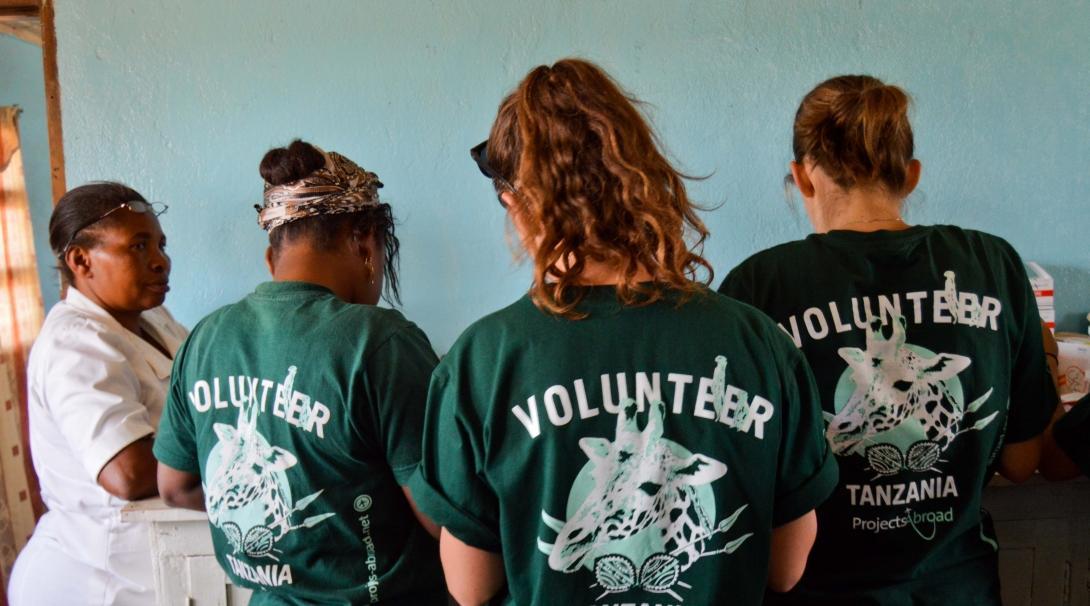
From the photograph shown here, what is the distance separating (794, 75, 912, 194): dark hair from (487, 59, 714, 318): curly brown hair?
1.46 ft

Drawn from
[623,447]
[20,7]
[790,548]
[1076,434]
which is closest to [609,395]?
[623,447]

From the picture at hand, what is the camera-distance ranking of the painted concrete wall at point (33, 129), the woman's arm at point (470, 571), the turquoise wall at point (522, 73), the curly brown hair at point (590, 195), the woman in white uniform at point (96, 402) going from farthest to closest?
1. the painted concrete wall at point (33, 129)
2. the turquoise wall at point (522, 73)
3. the woman in white uniform at point (96, 402)
4. the woman's arm at point (470, 571)
5. the curly brown hair at point (590, 195)

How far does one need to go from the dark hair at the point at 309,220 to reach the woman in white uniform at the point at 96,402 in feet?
1.76

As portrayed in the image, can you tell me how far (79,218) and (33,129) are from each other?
3.34 metres

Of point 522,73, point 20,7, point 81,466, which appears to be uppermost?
point 20,7

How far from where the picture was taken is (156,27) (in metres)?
2.01

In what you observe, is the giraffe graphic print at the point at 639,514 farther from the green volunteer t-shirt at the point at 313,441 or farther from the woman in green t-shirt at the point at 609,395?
the green volunteer t-shirt at the point at 313,441

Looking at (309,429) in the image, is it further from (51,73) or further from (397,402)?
(51,73)

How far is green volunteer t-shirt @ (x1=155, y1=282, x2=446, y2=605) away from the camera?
106cm

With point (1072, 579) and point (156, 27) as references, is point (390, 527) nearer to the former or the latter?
point (1072, 579)

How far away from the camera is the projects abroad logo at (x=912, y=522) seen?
1160 mm

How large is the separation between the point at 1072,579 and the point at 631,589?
1.19m

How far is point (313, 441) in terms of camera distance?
3.49 feet

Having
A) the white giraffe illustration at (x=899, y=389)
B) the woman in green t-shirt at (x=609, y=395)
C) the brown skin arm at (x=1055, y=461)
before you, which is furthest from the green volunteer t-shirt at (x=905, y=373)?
the woman in green t-shirt at (x=609, y=395)
